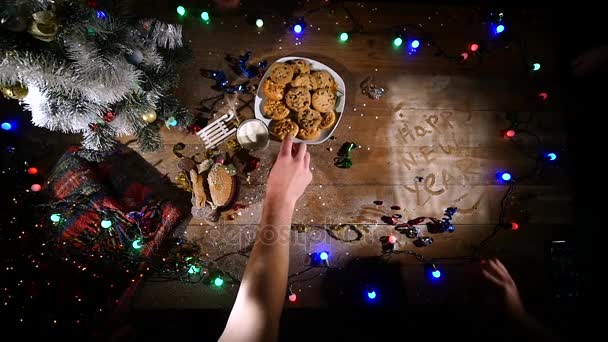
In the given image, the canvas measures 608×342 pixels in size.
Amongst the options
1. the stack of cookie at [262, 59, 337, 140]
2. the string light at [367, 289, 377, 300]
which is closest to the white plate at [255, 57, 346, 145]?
the stack of cookie at [262, 59, 337, 140]

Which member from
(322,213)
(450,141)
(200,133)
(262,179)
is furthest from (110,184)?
(450,141)

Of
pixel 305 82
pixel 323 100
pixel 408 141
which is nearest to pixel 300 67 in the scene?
pixel 305 82

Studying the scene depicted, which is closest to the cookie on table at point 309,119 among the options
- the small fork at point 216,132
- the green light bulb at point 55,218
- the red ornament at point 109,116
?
the small fork at point 216,132

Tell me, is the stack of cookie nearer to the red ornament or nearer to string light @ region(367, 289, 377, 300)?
the red ornament

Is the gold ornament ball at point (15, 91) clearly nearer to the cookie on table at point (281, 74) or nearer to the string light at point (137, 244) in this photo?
the string light at point (137, 244)

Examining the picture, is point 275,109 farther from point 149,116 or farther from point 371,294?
point 371,294

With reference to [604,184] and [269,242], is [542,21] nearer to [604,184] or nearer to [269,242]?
[604,184]
